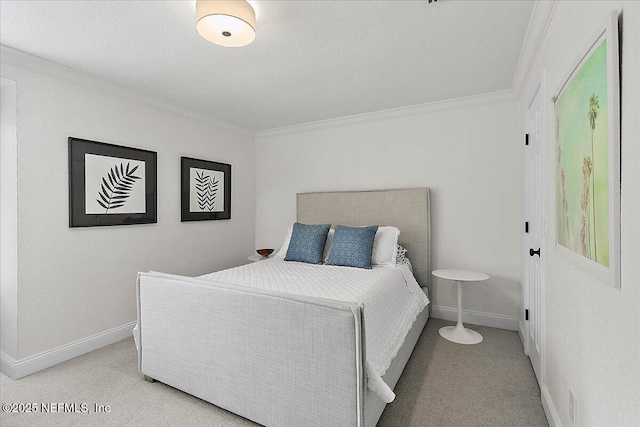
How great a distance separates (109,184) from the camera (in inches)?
113

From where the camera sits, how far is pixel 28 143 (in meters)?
2.39

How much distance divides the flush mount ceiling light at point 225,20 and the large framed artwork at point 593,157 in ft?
5.23

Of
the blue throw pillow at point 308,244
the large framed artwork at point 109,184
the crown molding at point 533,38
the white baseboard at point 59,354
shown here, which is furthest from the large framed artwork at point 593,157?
the white baseboard at point 59,354

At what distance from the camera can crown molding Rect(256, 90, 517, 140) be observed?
10.5ft

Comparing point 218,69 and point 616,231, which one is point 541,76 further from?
point 218,69

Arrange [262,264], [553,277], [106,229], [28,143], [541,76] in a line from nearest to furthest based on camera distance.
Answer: [553,277] → [541,76] → [28,143] → [106,229] → [262,264]

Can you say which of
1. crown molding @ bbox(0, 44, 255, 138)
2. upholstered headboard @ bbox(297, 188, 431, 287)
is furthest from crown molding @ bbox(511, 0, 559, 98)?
crown molding @ bbox(0, 44, 255, 138)

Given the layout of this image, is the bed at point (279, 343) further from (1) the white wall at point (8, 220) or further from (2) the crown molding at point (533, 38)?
(2) the crown molding at point (533, 38)

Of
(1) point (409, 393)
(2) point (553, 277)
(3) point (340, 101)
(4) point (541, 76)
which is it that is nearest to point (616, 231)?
(2) point (553, 277)

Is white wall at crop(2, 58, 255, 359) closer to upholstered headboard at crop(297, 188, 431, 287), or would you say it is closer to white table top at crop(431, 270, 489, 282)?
upholstered headboard at crop(297, 188, 431, 287)

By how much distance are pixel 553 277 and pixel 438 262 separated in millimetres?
1724

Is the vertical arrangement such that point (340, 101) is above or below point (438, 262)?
above

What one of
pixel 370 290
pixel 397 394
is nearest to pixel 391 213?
pixel 370 290

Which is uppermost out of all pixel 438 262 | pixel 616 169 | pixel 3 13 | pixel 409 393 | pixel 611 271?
pixel 3 13
